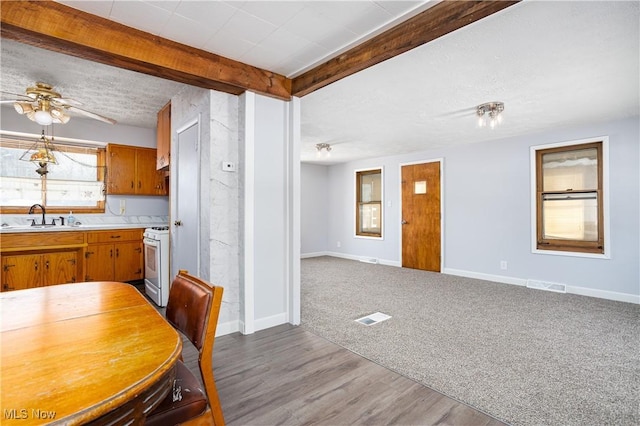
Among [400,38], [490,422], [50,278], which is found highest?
[400,38]

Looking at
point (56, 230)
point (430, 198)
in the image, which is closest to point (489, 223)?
point (430, 198)

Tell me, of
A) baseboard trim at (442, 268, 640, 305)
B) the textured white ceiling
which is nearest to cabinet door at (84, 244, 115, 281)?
the textured white ceiling

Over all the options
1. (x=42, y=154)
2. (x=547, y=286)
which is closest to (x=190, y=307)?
(x=42, y=154)

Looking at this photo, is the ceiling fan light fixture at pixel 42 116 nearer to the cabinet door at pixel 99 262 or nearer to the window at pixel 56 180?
the window at pixel 56 180

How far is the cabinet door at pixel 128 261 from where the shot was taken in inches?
174

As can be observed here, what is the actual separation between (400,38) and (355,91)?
116 centimetres

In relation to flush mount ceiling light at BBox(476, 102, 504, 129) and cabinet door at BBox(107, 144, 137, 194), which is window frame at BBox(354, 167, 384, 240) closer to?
flush mount ceiling light at BBox(476, 102, 504, 129)

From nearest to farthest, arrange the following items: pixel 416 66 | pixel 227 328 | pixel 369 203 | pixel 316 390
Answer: pixel 316 390 < pixel 416 66 < pixel 227 328 < pixel 369 203

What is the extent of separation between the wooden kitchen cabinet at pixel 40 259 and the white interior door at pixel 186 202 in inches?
61.0

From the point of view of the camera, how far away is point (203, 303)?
1.26 meters

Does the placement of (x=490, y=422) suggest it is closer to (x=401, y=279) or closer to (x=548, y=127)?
(x=401, y=279)

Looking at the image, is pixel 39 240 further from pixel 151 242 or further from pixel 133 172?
pixel 133 172

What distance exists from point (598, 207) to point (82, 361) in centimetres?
567

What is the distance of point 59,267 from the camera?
3.92 meters
